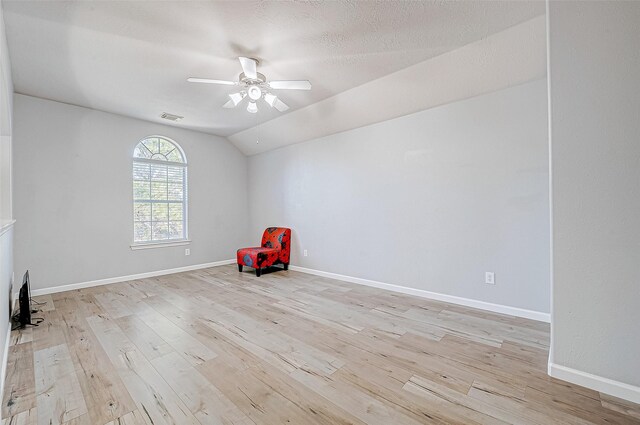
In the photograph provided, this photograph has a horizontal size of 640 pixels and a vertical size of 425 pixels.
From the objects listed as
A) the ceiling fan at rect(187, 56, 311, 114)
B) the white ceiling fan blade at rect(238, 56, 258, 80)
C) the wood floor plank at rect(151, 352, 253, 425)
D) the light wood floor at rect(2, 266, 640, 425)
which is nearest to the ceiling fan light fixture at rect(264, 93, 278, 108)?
the ceiling fan at rect(187, 56, 311, 114)

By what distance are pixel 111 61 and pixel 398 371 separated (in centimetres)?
375

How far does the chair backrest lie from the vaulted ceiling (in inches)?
104

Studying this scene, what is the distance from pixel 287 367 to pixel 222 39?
2.68 metres

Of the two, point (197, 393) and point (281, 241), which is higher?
point (281, 241)

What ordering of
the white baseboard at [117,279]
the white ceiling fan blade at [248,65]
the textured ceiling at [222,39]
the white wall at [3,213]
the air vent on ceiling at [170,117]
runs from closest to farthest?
1. the white wall at [3,213]
2. the textured ceiling at [222,39]
3. the white ceiling fan blade at [248,65]
4. the white baseboard at [117,279]
5. the air vent on ceiling at [170,117]

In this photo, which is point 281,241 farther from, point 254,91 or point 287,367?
point 287,367

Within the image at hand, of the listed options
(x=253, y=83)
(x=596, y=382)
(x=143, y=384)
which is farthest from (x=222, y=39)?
(x=596, y=382)

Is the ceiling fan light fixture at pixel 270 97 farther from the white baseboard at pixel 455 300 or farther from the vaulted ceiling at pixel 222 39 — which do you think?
the white baseboard at pixel 455 300

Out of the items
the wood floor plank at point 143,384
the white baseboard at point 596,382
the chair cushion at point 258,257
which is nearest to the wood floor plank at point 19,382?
the wood floor plank at point 143,384

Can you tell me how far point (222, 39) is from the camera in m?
2.39

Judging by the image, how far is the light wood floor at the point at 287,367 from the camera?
1.53 metres

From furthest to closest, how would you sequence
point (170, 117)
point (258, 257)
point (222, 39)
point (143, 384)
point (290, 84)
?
point (258, 257)
point (170, 117)
point (290, 84)
point (222, 39)
point (143, 384)

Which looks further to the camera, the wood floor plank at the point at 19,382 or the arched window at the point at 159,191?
the arched window at the point at 159,191

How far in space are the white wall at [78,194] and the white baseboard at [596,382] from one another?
5.21m
